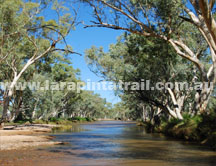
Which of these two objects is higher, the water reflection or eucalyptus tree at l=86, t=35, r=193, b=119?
eucalyptus tree at l=86, t=35, r=193, b=119

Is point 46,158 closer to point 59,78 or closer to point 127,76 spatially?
point 127,76

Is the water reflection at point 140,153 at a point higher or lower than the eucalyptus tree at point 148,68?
lower

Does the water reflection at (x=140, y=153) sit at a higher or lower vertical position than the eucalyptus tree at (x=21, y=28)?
lower

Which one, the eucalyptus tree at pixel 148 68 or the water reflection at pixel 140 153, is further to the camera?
the eucalyptus tree at pixel 148 68

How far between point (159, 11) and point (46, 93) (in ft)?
103

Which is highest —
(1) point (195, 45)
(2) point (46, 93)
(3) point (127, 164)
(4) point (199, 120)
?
(1) point (195, 45)

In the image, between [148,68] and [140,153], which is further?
[148,68]

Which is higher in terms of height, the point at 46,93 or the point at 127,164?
the point at 46,93

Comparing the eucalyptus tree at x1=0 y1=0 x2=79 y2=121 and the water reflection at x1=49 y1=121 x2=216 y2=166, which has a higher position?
the eucalyptus tree at x1=0 y1=0 x2=79 y2=121

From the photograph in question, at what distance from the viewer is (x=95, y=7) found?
1327 cm

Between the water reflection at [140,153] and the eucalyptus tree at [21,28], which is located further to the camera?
the eucalyptus tree at [21,28]

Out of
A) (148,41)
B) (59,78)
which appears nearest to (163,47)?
(148,41)

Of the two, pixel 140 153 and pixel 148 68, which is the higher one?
pixel 148 68

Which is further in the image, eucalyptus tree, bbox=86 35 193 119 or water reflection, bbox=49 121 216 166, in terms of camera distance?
eucalyptus tree, bbox=86 35 193 119
